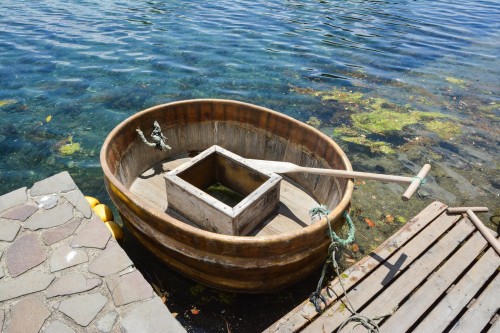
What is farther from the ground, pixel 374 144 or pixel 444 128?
pixel 444 128

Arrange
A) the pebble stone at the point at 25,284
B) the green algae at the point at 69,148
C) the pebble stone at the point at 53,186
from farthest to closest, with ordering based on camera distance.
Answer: the green algae at the point at 69,148
the pebble stone at the point at 53,186
the pebble stone at the point at 25,284

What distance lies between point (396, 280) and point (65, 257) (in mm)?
3956

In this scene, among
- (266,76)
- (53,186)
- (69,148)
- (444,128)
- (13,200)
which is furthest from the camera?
(266,76)

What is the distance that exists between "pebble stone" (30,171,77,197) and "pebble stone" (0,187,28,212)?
0.11 meters

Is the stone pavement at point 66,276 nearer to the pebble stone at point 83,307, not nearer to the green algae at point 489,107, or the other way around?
the pebble stone at point 83,307

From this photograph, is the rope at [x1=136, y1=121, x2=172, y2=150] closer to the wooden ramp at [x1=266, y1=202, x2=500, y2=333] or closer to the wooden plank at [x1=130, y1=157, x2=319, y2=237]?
the wooden plank at [x1=130, y1=157, x2=319, y2=237]

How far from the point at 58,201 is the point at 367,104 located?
870 cm

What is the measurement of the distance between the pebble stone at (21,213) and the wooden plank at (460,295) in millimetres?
4839

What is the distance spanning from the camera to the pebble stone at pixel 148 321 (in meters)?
2.96

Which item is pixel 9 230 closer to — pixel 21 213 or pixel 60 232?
pixel 21 213

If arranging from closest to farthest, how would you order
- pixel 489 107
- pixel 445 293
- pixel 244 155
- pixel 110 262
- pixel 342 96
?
pixel 110 262 → pixel 445 293 → pixel 244 155 → pixel 489 107 → pixel 342 96

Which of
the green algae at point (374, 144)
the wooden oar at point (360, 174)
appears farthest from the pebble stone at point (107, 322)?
the green algae at point (374, 144)

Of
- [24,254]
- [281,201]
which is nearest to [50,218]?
[24,254]

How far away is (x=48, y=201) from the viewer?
4.21 metres
